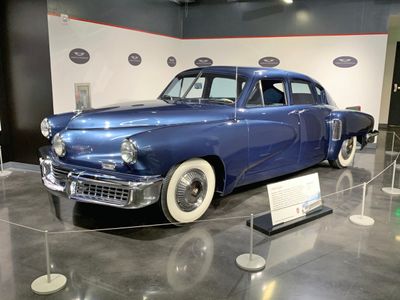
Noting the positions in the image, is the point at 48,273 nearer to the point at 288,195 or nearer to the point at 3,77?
the point at 288,195

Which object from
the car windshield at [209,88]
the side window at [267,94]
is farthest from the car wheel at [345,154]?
the car windshield at [209,88]

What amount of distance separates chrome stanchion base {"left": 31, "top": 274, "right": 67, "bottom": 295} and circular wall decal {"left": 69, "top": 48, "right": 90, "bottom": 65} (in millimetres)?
3691

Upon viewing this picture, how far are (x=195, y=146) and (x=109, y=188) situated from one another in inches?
32.9

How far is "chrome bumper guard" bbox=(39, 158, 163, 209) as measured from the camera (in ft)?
9.91

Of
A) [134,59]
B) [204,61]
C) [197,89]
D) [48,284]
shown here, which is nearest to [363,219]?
[197,89]

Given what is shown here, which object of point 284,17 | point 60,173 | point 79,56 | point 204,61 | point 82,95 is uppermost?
point 284,17

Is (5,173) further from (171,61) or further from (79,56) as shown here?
(171,61)

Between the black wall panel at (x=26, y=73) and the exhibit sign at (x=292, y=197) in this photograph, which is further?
the black wall panel at (x=26, y=73)

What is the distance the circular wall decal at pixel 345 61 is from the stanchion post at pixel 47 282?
6961mm

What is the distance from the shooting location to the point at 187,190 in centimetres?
341

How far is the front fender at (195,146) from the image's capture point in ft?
10.1

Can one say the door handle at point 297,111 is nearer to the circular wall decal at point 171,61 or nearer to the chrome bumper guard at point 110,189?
the chrome bumper guard at point 110,189

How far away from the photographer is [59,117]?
4.09m

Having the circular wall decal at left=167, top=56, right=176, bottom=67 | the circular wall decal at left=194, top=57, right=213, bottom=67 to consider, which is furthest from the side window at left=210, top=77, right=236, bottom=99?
the circular wall decal at left=194, top=57, right=213, bottom=67
